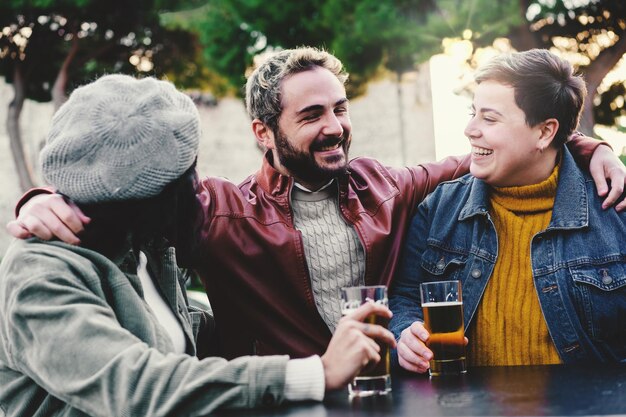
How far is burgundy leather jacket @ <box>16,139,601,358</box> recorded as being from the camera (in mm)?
3082

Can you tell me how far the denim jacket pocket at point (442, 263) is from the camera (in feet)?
9.75

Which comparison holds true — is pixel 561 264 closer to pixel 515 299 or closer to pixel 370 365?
pixel 515 299

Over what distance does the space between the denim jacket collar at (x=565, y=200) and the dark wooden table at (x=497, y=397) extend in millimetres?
746

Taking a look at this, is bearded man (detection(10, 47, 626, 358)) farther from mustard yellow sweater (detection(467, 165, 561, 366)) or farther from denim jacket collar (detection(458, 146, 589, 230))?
mustard yellow sweater (detection(467, 165, 561, 366))

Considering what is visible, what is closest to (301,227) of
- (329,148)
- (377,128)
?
(329,148)

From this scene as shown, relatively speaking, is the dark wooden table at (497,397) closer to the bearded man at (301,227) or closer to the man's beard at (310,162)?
the bearded man at (301,227)

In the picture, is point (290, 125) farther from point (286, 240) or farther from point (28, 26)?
point (28, 26)

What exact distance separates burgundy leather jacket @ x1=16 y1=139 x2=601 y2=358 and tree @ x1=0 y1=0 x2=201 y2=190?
495 inches

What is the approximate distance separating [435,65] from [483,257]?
7.74 m

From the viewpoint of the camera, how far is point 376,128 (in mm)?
19422

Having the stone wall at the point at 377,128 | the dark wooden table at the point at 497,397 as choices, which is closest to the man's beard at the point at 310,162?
the dark wooden table at the point at 497,397

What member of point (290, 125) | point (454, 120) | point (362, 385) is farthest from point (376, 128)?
point (362, 385)

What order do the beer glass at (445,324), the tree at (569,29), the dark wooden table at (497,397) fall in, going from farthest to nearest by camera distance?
the tree at (569,29) < the beer glass at (445,324) < the dark wooden table at (497,397)

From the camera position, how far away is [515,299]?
9.35 feet
